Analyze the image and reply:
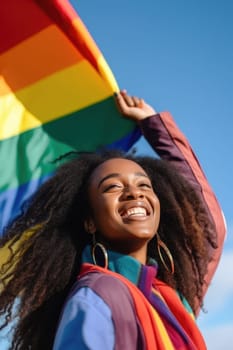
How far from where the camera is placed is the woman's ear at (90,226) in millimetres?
3182

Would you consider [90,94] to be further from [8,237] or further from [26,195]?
[8,237]

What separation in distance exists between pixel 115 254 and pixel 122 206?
24 cm

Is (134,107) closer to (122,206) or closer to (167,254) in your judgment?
(167,254)

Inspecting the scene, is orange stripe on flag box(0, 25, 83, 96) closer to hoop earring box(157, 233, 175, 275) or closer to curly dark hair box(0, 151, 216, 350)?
curly dark hair box(0, 151, 216, 350)

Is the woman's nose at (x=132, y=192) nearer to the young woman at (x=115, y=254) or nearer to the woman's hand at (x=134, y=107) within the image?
the young woman at (x=115, y=254)

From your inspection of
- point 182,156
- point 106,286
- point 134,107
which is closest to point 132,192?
point 106,286

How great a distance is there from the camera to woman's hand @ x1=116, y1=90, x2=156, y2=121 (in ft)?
14.0

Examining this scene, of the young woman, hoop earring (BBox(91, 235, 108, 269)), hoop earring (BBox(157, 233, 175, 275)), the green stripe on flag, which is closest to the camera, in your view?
the young woman

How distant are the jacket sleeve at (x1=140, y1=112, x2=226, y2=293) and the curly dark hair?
0.09 meters

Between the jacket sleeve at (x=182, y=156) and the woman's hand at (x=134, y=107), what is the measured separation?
0.06 m

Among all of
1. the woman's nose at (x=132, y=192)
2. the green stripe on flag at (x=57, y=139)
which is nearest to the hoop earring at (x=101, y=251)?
the woman's nose at (x=132, y=192)

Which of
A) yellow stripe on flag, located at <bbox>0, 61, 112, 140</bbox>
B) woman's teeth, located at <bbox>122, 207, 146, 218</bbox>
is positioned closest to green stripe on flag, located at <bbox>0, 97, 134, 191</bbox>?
yellow stripe on flag, located at <bbox>0, 61, 112, 140</bbox>

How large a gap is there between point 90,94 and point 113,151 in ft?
3.01

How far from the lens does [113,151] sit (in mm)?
3854
